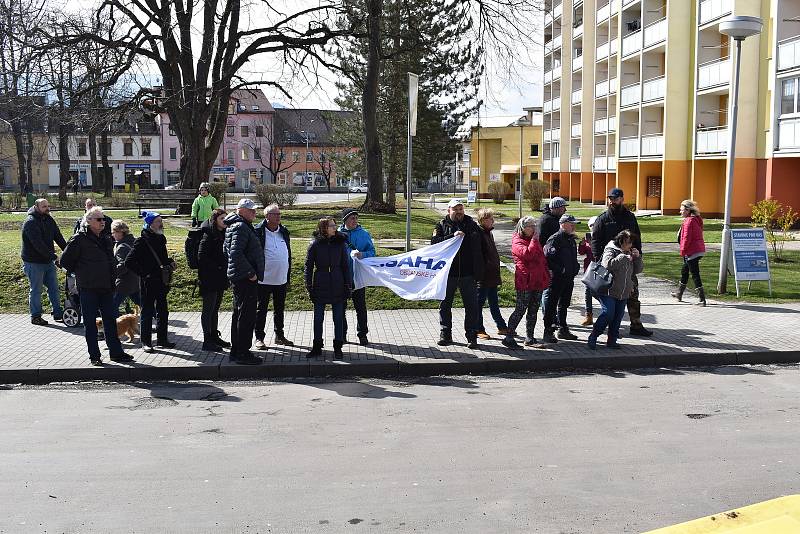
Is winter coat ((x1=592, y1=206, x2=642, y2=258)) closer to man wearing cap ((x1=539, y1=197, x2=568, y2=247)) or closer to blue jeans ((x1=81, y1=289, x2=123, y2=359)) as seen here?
man wearing cap ((x1=539, y1=197, x2=568, y2=247))

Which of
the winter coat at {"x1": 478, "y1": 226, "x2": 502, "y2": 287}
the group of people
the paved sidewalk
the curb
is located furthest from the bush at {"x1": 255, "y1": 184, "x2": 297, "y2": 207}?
the curb

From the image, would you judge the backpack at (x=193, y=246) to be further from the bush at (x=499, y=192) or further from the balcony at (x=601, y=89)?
the bush at (x=499, y=192)

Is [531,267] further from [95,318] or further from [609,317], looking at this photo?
[95,318]

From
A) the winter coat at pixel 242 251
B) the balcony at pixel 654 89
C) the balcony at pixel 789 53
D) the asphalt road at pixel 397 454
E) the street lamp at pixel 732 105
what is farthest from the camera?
the balcony at pixel 654 89

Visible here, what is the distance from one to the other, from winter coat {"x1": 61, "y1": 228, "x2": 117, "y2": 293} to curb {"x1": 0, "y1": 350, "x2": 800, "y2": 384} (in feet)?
3.28

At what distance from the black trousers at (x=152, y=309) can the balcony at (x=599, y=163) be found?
162 ft

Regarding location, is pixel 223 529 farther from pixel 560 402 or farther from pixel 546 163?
pixel 546 163

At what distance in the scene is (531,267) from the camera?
11.1 metres

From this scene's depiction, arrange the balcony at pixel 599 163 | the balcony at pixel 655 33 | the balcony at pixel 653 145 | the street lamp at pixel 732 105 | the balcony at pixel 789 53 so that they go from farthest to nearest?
the balcony at pixel 599 163 → the balcony at pixel 653 145 → the balcony at pixel 655 33 → the balcony at pixel 789 53 → the street lamp at pixel 732 105

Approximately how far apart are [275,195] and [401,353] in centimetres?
2858

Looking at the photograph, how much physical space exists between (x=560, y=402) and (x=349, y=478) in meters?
3.19

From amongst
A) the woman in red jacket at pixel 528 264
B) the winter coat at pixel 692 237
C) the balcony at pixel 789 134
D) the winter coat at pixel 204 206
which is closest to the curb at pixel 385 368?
the woman in red jacket at pixel 528 264

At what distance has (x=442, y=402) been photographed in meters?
8.98

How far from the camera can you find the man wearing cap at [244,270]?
10320 millimetres
